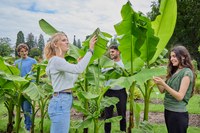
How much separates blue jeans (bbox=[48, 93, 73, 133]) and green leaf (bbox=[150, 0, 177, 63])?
58.5 inches

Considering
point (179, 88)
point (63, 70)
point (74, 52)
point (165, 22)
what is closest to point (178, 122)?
point (179, 88)

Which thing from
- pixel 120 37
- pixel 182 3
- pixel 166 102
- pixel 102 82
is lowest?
pixel 166 102

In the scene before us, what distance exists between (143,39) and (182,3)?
27197 millimetres

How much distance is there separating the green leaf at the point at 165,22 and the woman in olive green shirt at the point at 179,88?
449 mm

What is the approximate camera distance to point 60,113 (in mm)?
3117

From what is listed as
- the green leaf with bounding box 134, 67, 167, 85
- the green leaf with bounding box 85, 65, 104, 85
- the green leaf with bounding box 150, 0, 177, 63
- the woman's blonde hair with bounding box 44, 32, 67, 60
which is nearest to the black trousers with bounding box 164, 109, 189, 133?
the green leaf with bounding box 134, 67, 167, 85

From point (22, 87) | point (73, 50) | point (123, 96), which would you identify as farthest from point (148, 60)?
point (22, 87)

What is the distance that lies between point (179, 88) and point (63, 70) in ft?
4.38

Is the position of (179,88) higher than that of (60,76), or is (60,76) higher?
(60,76)

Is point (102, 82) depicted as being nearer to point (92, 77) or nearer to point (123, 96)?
point (92, 77)

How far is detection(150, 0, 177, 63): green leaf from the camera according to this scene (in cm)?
367

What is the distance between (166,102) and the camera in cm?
343

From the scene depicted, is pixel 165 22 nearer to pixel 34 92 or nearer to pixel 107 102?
pixel 107 102

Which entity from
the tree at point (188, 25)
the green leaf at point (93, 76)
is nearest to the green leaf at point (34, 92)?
the green leaf at point (93, 76)
